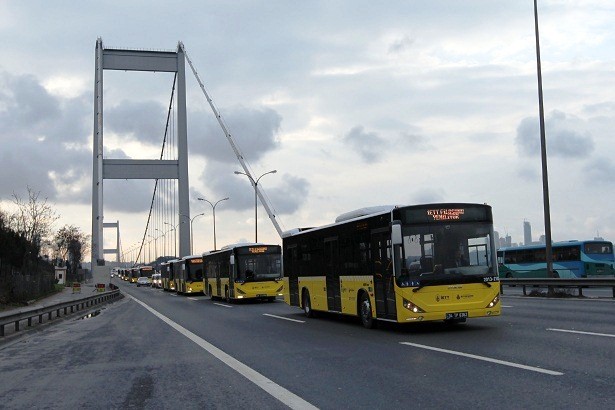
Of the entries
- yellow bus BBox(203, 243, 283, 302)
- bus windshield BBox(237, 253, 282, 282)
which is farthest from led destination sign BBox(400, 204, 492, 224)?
→ bus windshield BBox(237, 253, 282, 282)

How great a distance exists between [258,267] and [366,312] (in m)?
15.3

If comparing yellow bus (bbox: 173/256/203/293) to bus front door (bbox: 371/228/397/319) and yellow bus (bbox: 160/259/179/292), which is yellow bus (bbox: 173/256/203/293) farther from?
bus front door (bbox: 371/228/397/319)

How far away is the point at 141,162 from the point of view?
59000 millimetres

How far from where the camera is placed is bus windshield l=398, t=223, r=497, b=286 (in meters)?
13.1

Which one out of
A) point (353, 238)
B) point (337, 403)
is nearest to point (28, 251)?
point (353, 238)

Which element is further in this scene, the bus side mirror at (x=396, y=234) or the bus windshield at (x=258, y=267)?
the bus windshield at (x=258, y=267)

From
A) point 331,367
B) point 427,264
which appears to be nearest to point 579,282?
point 427,264

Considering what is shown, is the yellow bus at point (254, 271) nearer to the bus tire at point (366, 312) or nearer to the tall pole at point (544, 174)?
the tall pole at point (544, 174)

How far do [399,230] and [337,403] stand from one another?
623 cm

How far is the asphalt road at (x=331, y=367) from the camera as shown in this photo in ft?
23.2

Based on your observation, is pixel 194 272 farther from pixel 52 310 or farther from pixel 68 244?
pixel 68 244

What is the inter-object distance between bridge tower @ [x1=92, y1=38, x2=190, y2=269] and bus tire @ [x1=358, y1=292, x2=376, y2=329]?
41735mm

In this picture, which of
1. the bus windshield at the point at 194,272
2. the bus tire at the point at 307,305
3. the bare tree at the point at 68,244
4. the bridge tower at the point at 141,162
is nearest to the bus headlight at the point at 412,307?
the bus tire at the point at 307,305

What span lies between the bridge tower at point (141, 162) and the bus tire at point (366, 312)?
1643 inches
